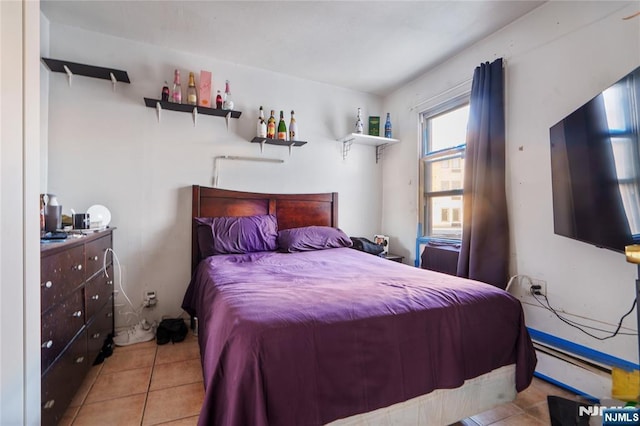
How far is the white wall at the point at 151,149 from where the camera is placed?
2.36 meters

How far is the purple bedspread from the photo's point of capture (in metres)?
0.96

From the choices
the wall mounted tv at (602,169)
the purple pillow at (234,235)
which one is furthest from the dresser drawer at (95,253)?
the wall mounted tv at (602,169)

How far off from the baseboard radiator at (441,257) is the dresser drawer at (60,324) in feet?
8.85

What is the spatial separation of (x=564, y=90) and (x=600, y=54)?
9.3 inches

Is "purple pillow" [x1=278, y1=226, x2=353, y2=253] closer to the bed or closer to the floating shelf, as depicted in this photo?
the bed

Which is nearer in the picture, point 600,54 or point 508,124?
point 600,54

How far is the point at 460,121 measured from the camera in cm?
280

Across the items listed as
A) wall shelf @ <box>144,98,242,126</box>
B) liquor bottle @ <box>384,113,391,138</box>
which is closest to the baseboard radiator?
liquor bottle @ <box>384,113,391,138</box>

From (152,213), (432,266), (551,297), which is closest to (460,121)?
(432,266)

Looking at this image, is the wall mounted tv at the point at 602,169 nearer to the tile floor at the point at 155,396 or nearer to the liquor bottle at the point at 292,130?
the tile floor at the point at 155,396

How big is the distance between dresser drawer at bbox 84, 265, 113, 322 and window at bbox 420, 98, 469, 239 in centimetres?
288

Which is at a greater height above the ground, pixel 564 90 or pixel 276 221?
pixel 564 90

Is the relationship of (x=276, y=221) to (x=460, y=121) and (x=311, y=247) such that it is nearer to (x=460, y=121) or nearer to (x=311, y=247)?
(x=311, y=247)

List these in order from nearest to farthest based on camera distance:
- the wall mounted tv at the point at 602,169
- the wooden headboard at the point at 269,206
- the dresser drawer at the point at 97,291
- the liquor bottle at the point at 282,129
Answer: the wall mounted tv at the point at 602,169, the dresser drawer at the point at 97,291, the wooden headboard at the point at 269,206, the liquor bottle at the point at 282,129
